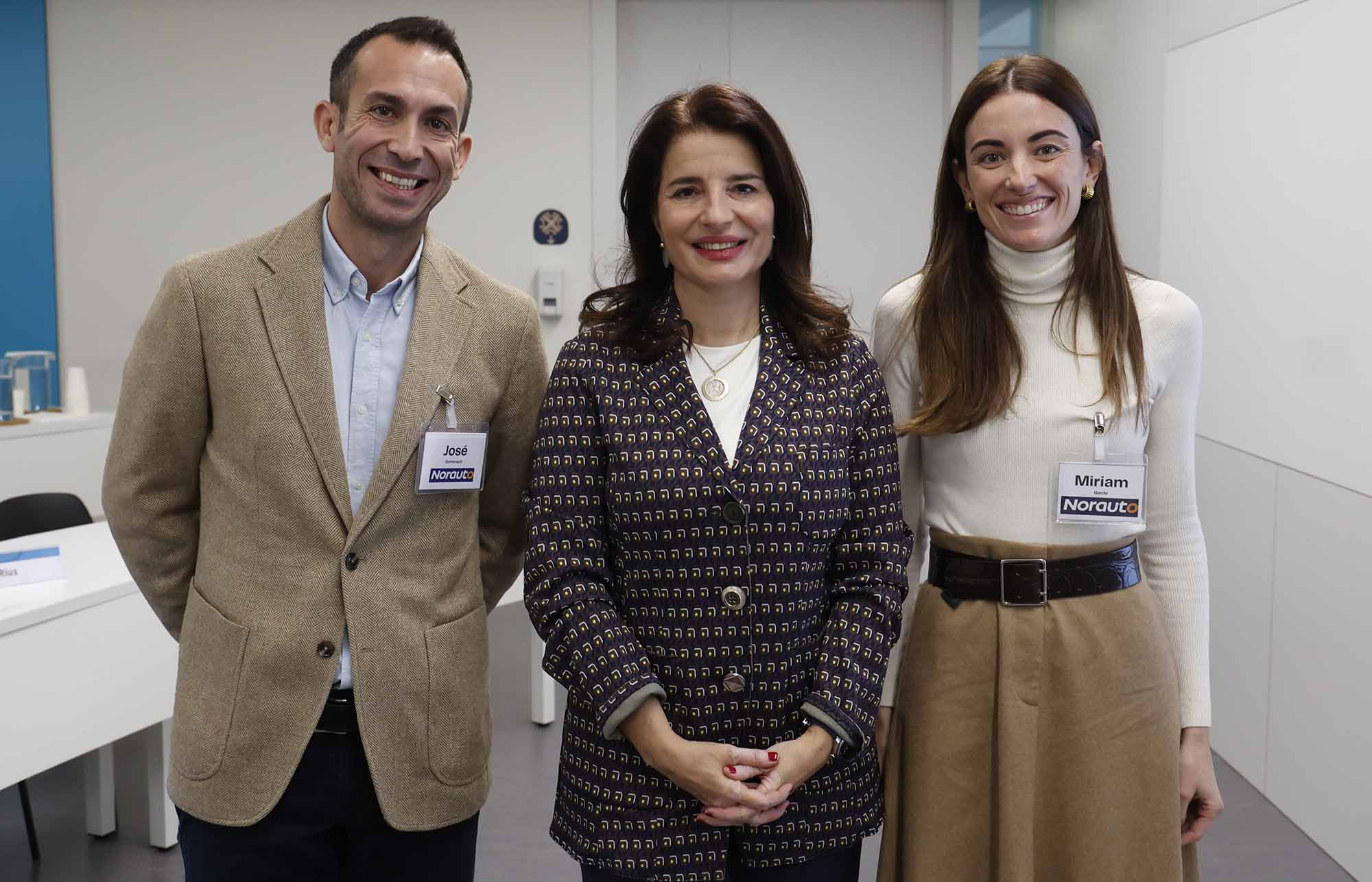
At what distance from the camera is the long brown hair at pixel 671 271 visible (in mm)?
1631

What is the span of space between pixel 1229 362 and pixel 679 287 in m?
2.88

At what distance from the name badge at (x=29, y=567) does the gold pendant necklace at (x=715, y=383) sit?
80.6 inches

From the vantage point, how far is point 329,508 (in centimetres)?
164

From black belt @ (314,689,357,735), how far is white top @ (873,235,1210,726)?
80cm

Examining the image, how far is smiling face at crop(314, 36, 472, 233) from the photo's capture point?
1.67 metres

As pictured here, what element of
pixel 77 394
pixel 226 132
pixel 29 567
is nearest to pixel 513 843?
pixel 29 567

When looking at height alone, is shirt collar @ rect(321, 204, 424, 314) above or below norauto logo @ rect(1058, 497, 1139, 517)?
above

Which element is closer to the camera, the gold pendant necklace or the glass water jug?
the gold pendant necklace

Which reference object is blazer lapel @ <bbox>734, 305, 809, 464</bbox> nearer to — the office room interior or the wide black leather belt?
the wide black leather belt

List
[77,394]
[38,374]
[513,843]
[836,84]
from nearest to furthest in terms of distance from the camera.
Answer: [513,843]
[77,394]
[38,374]
[836,84]

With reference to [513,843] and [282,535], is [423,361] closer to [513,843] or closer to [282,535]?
[282,535]

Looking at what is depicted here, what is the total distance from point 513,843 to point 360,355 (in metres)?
2.19

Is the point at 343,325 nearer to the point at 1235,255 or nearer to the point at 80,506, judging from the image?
the point at 80,506

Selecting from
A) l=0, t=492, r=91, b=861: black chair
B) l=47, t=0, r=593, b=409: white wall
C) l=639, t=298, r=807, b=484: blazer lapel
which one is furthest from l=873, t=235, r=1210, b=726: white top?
l=47, t=0, r=593, b=409: white wall
